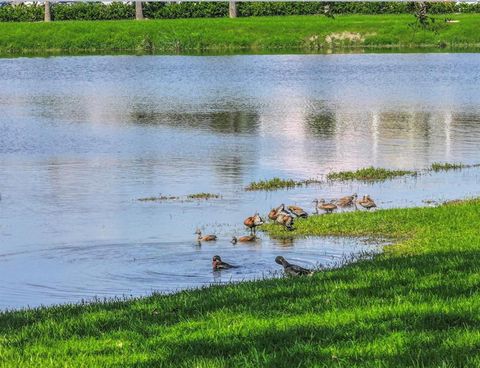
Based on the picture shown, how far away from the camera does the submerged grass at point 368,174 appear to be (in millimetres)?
30297

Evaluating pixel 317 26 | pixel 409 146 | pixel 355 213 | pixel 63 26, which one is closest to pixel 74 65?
pixel 63 26

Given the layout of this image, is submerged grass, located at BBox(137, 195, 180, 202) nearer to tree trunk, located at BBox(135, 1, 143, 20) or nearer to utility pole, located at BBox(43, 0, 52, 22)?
tree trunk, located at BBox(135, 1, 143, 20)

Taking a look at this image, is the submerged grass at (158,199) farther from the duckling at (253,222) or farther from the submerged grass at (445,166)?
the submerged grass at (445,166)

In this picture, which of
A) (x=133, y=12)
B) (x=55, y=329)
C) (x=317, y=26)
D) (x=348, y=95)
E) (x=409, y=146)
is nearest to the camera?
(x=55, y=329)

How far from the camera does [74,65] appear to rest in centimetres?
7850

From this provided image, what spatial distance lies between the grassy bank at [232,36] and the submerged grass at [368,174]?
192ft

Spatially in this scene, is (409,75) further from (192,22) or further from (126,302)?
(126,302)

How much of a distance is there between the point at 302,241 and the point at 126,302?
872cm

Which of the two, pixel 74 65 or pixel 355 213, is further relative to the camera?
pixel 74 65

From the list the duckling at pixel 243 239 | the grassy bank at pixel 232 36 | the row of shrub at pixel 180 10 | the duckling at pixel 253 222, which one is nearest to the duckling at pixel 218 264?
the duckling at pixel 243 239

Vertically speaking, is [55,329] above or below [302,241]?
above

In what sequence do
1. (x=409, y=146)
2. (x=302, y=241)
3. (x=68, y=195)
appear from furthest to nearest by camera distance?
(x=409, y=146), (x=68, y=195), (x=302, y=241)

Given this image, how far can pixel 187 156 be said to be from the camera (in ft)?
117

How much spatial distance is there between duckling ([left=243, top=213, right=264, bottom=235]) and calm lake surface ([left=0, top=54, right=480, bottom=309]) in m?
0.44
